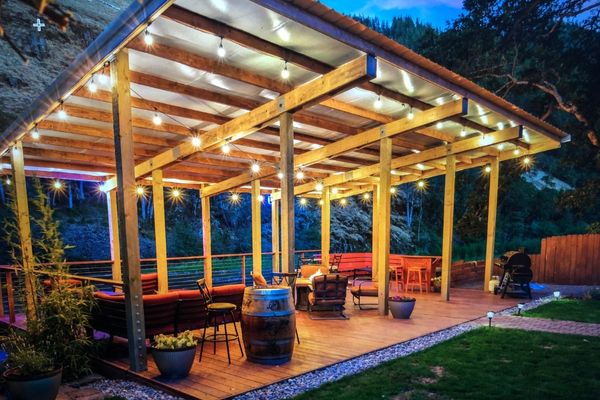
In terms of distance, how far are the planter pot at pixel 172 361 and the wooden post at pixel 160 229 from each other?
3678mm

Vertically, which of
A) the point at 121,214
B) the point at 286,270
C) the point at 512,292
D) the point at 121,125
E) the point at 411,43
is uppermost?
the point at 411,43

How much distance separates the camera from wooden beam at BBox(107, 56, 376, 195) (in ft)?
13.8

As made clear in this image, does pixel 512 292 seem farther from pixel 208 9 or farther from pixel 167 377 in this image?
pixel 208 9

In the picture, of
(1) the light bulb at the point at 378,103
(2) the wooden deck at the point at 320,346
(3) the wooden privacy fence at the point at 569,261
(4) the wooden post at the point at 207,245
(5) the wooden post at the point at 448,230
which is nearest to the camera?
(2) the wooden deck at the point at 320,346

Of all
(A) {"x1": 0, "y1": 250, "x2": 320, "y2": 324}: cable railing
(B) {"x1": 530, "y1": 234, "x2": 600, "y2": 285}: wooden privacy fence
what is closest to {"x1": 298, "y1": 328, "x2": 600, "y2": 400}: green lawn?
(A) {"x1": 0, "y1": 250, "x2": 320, "y2": 324}: cable railing

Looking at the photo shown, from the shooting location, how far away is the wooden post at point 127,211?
3.82 m

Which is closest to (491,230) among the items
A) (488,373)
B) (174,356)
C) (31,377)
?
(488,373)

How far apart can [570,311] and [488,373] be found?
4146 millimetres

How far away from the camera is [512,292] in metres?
8.35

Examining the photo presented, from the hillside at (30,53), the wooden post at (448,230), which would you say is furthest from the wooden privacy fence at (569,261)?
the hillside at (30,53)

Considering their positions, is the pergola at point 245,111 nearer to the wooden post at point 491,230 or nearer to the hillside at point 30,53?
the wooden post at point 491,230

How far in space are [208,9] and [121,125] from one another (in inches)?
56.4

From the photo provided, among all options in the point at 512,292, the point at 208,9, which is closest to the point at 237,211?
the point at 512,292

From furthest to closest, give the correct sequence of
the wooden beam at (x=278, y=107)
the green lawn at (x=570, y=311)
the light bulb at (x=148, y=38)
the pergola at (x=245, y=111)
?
1. the green lawn at (x=570, y=311)
2. the wooden beam at (x=278, y=107)
3. the pergola at (x=245, y=111)
4. the light bulb at (x=148, y=38)
